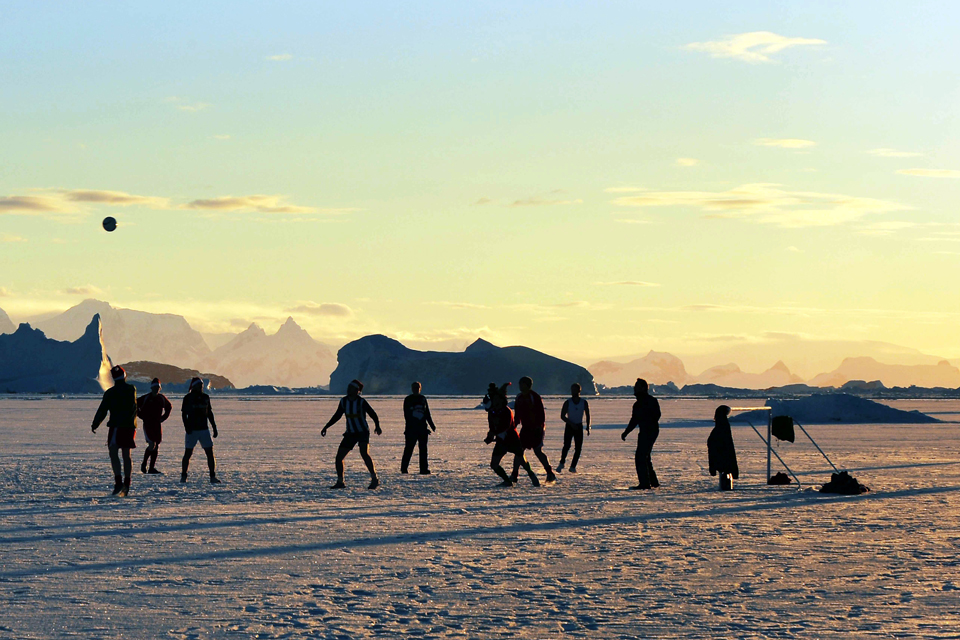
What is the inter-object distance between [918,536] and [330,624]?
732 centimetres

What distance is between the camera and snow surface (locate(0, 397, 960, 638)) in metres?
7.42

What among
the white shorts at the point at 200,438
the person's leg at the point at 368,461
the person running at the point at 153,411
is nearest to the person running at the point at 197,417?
the white shorts at the point at 200,438

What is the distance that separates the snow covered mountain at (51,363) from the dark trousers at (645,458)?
157539mm

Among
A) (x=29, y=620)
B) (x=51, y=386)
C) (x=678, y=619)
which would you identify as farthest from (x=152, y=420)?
(x=51, y=386)

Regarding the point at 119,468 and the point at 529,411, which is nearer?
the point at 119,468

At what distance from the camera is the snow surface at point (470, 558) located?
7.42 meters

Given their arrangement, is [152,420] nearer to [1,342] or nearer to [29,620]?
[29,620]

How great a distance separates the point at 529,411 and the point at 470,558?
710 cm

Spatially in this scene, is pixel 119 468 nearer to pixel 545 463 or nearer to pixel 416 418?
pixel 416 418

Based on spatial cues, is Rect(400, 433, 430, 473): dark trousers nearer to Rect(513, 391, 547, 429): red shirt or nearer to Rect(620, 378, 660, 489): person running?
Rect(513, 391, 547, 429): red shirt

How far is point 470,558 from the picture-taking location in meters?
10.2

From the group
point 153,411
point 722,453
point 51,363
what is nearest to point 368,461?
point 153,411

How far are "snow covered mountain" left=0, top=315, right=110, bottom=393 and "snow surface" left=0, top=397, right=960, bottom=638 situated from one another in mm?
153575

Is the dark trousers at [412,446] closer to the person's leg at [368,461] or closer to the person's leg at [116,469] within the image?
the person's leg at [368,461]
